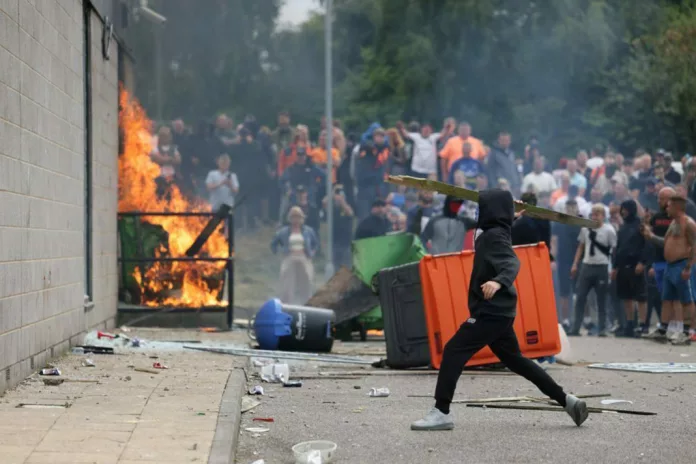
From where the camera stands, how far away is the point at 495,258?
770 cm

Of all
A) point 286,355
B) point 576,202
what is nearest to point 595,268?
point 576,202

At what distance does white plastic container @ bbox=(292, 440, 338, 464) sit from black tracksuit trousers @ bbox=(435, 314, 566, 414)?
1.25m

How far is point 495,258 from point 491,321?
1.39 ft

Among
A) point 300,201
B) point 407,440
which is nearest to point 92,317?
point 407,440

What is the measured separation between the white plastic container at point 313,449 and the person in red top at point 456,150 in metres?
16.5

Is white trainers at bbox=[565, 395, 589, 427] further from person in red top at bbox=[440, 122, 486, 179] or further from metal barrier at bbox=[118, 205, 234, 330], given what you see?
person in red top at bbox=[440, 122, 486, 179]

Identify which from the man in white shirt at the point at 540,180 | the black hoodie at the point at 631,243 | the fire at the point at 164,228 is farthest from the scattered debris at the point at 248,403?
the man in white shirt at the point at 540,180

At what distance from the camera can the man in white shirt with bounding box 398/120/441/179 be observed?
2298 cm

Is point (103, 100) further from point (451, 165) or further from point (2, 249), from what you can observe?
point (451, 165)

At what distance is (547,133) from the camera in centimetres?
3384

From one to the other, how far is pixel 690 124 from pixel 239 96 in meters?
12.6

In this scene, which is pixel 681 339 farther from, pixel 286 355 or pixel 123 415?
pixel 123 415

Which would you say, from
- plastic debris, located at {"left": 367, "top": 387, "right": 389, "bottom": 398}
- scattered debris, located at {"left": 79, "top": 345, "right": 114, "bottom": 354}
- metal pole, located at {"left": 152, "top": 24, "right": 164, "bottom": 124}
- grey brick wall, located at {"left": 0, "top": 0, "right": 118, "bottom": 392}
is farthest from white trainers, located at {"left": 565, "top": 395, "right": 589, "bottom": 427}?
metal pole, located at {"left": 152, "top": 24, "right": 164, "bottom": 124}

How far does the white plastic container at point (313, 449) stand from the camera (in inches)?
246
